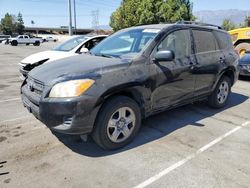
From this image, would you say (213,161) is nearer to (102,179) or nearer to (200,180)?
(200,180)

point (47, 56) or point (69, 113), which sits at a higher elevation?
point (47, 56)

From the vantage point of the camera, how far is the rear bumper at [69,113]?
3.33 m

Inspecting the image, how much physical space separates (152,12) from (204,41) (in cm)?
2911

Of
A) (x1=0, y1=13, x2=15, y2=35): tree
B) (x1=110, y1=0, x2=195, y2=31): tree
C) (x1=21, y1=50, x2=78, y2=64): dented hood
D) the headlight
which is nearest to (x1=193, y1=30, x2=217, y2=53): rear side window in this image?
the headlight

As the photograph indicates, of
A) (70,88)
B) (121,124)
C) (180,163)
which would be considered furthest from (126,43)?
(180,163)

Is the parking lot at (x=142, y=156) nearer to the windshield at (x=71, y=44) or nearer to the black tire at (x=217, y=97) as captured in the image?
the black tire at (x=217, y=97)

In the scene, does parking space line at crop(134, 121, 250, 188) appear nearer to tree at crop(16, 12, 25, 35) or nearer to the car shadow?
the car shadow

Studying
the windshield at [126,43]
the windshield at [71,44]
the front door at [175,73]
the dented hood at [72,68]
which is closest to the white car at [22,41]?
the windshield at [71,44]

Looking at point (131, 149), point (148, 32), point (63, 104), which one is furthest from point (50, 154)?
point (148, 32)

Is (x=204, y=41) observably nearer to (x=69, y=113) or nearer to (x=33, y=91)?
(x=69, y=113)

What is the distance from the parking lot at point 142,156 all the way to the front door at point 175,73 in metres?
0.56

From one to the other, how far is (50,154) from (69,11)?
2537cm

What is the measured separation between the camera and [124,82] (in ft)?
12.2

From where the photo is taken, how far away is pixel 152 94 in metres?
4.15
